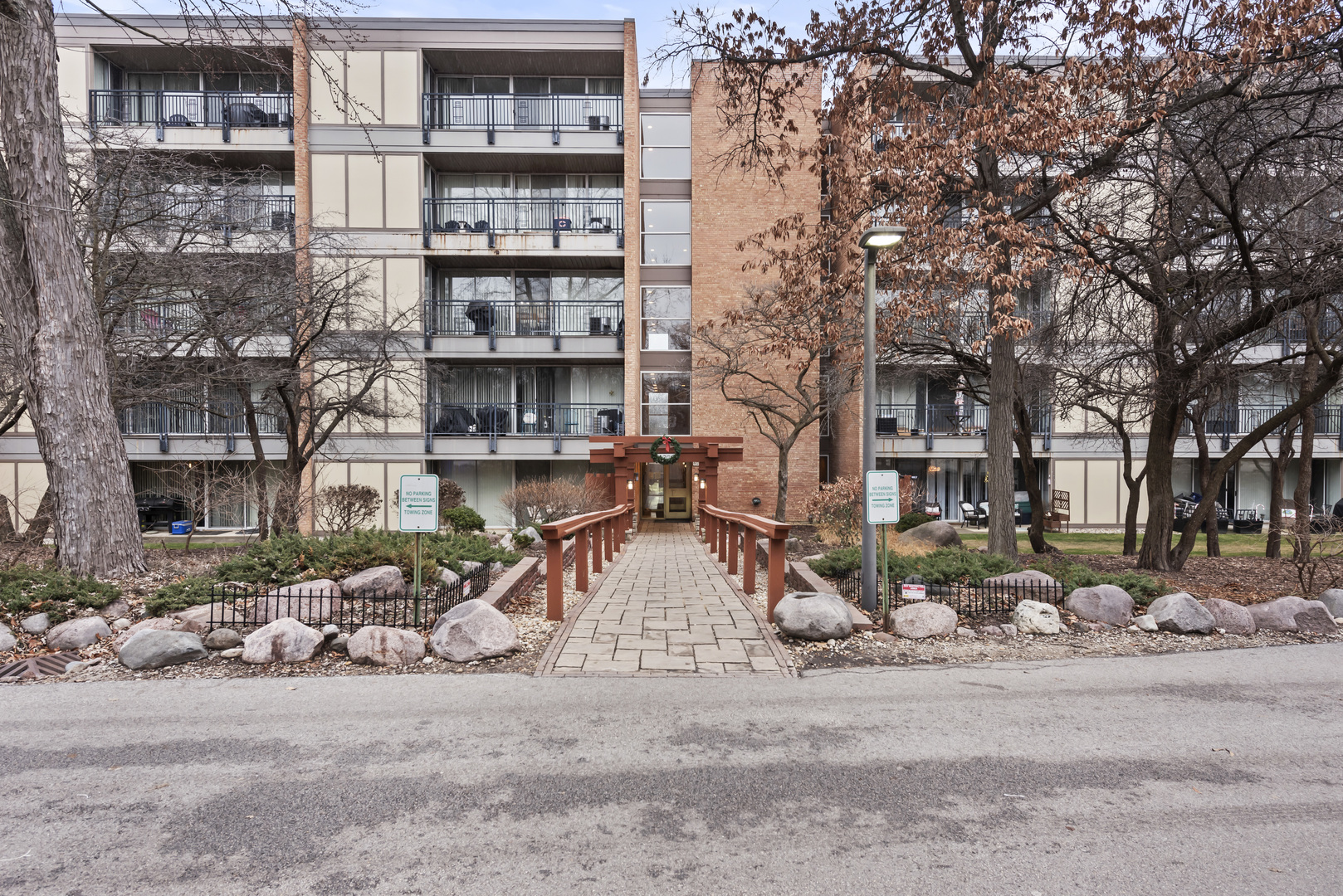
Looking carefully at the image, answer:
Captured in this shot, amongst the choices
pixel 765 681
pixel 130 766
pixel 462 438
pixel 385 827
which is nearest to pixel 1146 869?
pixel 765 681

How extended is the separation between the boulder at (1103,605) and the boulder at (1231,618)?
71cm

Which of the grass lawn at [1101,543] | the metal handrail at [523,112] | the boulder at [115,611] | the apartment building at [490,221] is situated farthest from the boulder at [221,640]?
the metal handrail at [523,112]

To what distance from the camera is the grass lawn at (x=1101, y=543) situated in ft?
48.8

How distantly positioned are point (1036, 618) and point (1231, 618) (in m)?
2.01

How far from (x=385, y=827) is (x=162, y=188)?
11.6 meters

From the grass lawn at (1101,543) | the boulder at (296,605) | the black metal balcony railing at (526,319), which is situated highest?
the black metal balcony railing at (526,319)

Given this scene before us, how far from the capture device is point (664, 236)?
2283cm

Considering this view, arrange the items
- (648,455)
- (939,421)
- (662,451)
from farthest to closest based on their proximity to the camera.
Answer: (939,421) → (648,455) → (662,451)

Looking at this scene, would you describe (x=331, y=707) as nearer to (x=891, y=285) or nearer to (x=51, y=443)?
(x=51, y=443)

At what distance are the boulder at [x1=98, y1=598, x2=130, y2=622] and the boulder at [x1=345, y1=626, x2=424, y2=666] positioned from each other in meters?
2.90

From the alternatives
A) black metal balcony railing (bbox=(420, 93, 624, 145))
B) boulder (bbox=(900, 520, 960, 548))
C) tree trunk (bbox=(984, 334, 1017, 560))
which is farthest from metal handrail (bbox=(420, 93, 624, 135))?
tree trunk (bbox=(984, 334, 1017, 560))

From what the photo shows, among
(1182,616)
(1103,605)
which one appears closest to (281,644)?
(1103,605)

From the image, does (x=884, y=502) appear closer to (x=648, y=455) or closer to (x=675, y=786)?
(x=675, y=786)

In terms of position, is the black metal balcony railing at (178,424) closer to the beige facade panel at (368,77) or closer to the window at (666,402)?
the beige facade panel at (368,77)
